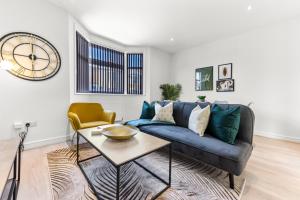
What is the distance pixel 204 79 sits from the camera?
14.3 ft

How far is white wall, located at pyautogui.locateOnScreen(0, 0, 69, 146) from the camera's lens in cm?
215

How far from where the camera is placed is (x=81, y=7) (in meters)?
2.62

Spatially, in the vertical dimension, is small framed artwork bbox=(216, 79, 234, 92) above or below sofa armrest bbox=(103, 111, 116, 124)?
above

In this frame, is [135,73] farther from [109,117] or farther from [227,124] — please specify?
[227,124]

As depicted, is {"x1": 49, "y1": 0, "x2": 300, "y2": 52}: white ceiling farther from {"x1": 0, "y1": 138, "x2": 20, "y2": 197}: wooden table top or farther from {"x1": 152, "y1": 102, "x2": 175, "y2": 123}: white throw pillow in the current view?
{"x1": 0, "y1": 138, "x2": 20, "y2": 197}: wooden table top

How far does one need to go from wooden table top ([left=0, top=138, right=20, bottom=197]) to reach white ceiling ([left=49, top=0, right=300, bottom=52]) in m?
2.52

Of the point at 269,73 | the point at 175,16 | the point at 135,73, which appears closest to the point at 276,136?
the point at 269,73

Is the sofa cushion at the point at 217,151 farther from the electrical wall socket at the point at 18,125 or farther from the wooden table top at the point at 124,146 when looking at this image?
the electrical wall socket at the point at 18,125

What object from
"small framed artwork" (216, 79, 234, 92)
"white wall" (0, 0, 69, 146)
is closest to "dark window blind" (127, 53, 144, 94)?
"white wall" (0, 0, 69, 146)

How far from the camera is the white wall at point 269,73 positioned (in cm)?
291

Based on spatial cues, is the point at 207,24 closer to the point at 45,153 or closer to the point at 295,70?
the point at 295,70

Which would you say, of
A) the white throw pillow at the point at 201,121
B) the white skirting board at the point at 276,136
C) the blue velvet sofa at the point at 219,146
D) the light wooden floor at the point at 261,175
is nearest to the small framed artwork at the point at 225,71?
the white skirting board at the point at 276,136

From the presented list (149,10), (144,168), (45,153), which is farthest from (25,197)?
(149,10)

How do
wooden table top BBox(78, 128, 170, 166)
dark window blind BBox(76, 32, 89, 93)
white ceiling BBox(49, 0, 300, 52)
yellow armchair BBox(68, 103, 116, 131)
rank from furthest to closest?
dark window blind BBox(76, 32, 89, 93) < yellow armchair BBox(68, 103, 116, 131) < white ceiling BBox(49, 0, 300, 52) < wooden table top BBox(78, 128, 170, 166)
